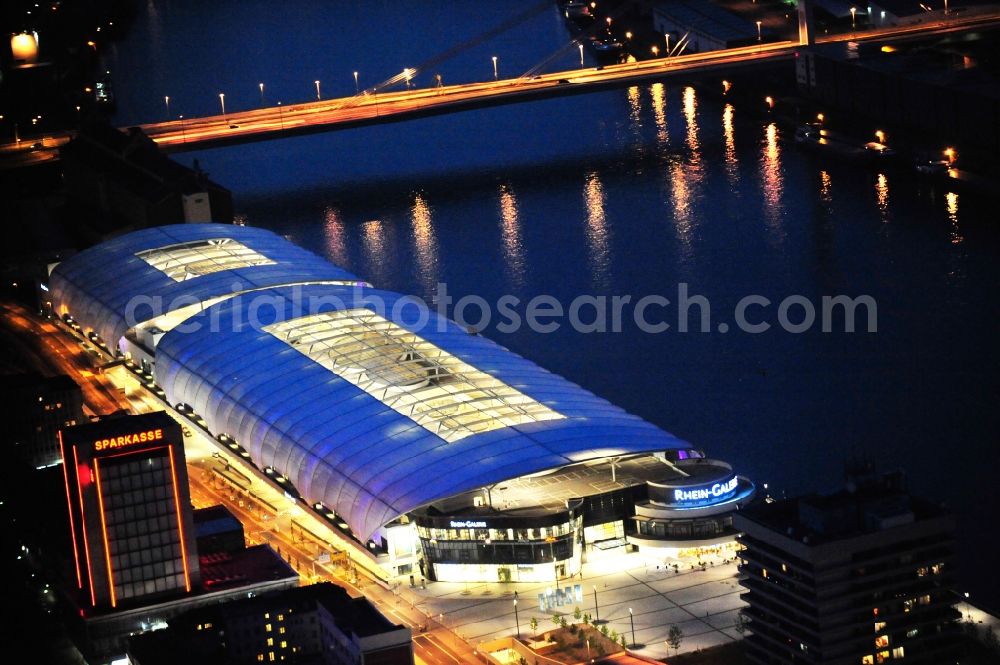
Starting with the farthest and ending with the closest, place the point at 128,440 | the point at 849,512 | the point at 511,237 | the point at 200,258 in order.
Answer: the point at 511,237
the point at 200,258
the point at 128,440
the point at 849,512

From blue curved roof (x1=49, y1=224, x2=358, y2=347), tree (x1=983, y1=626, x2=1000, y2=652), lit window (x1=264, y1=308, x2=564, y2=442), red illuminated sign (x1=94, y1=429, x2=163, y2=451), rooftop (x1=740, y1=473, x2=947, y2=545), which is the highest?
blue curved roof (x1=49, y1=224, x2=358, y2=347)

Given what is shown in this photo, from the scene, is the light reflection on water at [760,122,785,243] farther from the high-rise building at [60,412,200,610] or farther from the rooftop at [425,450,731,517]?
the high-rise building at [60,412,200,610]

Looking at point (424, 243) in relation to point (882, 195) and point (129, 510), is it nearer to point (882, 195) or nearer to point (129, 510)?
point (882, 195)

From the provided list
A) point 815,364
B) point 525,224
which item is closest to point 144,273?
point 525,224

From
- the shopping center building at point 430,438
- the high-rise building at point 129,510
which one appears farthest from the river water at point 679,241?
the high-rise building at point 129,510

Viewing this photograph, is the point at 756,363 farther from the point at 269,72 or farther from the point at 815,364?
the point at 269,72

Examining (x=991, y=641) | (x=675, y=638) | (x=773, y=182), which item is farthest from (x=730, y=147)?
(x=991, y=641)

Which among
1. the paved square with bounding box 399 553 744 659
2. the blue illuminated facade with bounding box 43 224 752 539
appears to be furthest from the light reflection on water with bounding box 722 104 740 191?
the paved square with bounding box 399 553 744 659
